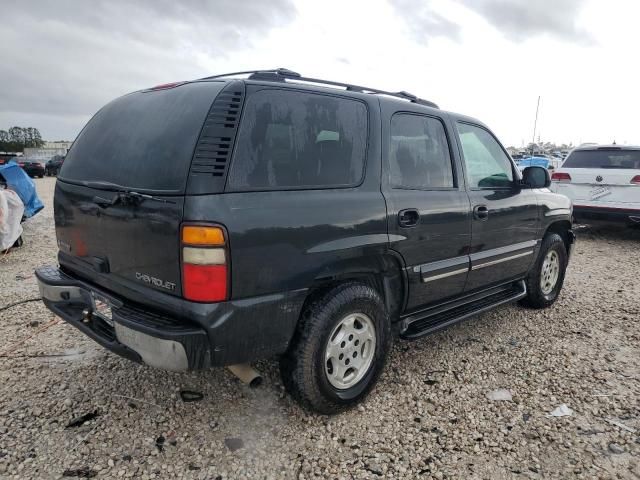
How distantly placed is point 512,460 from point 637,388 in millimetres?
1392

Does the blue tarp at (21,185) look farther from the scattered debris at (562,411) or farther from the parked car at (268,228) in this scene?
the scattered debris at (562,411)

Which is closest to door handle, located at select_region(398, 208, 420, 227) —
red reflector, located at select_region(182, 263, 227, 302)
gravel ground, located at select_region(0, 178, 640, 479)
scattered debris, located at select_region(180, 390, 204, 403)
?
gravel ground, located at select_region(0, 178, 640, 479)

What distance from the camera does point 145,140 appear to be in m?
2.38

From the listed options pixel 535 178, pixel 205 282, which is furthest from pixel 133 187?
pixel 535 178

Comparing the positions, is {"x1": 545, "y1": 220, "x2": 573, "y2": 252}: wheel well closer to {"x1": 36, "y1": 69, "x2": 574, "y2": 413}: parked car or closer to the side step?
the side step

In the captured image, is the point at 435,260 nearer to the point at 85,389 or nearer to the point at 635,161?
the point at 85,389

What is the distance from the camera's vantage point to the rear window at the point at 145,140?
217cm

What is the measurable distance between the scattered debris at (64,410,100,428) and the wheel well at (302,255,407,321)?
142cm

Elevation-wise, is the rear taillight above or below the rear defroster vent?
below

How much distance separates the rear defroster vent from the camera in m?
2.07

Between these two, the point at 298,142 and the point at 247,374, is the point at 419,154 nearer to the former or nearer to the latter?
the point at 298,142

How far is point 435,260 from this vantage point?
10.2ft


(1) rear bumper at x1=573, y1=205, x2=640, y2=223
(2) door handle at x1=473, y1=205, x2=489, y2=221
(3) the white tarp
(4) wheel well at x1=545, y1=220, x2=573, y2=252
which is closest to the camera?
(2) door handle at x1=473, y1=205, x2=489, y2=221

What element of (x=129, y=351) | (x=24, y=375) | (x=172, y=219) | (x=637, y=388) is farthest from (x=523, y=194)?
(x=24, y=375)
